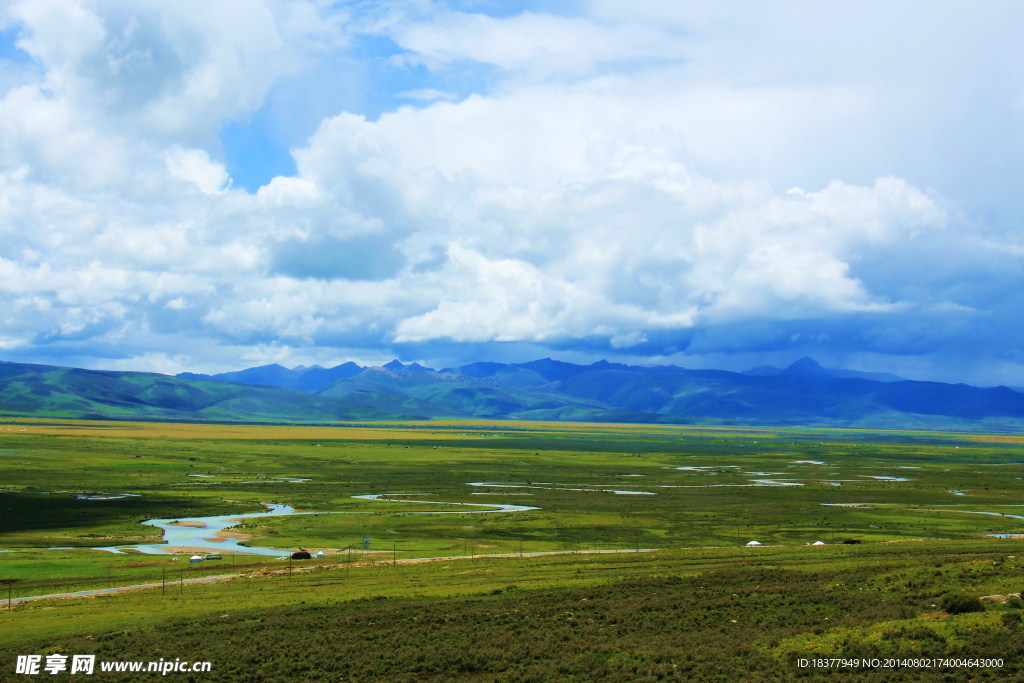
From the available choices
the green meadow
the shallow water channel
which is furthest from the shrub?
the shallow water channel

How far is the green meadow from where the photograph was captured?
33.5m

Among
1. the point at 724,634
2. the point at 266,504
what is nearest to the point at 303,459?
the point at 266,504

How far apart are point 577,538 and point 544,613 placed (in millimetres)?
33766

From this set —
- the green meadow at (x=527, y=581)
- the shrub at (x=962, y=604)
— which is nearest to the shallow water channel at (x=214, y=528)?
the green meadow at (x=527, y=581)

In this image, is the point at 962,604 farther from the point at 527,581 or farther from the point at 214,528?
the point at 214,528

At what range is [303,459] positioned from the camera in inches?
7170

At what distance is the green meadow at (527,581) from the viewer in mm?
33531

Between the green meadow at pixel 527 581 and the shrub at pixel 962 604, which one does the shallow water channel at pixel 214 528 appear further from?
the shrub at pixel 962 604

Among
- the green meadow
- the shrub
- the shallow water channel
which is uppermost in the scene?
the shrub

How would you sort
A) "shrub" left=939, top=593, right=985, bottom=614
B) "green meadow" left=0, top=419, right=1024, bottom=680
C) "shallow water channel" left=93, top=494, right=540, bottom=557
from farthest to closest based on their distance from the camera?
1. "shallow water channel" left=93, top=494, right=540, bottom=557
2. "shrub" left=939, top=593, right=985, bottom=614
3. "green meadow" left=0, top=419, right=1024, bottom=680

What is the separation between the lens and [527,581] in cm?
5056

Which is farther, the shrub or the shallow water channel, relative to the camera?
the shallow water channel

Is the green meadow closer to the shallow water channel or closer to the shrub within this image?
the shrub

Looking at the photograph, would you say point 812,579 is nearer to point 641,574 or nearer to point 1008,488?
point 641,574
